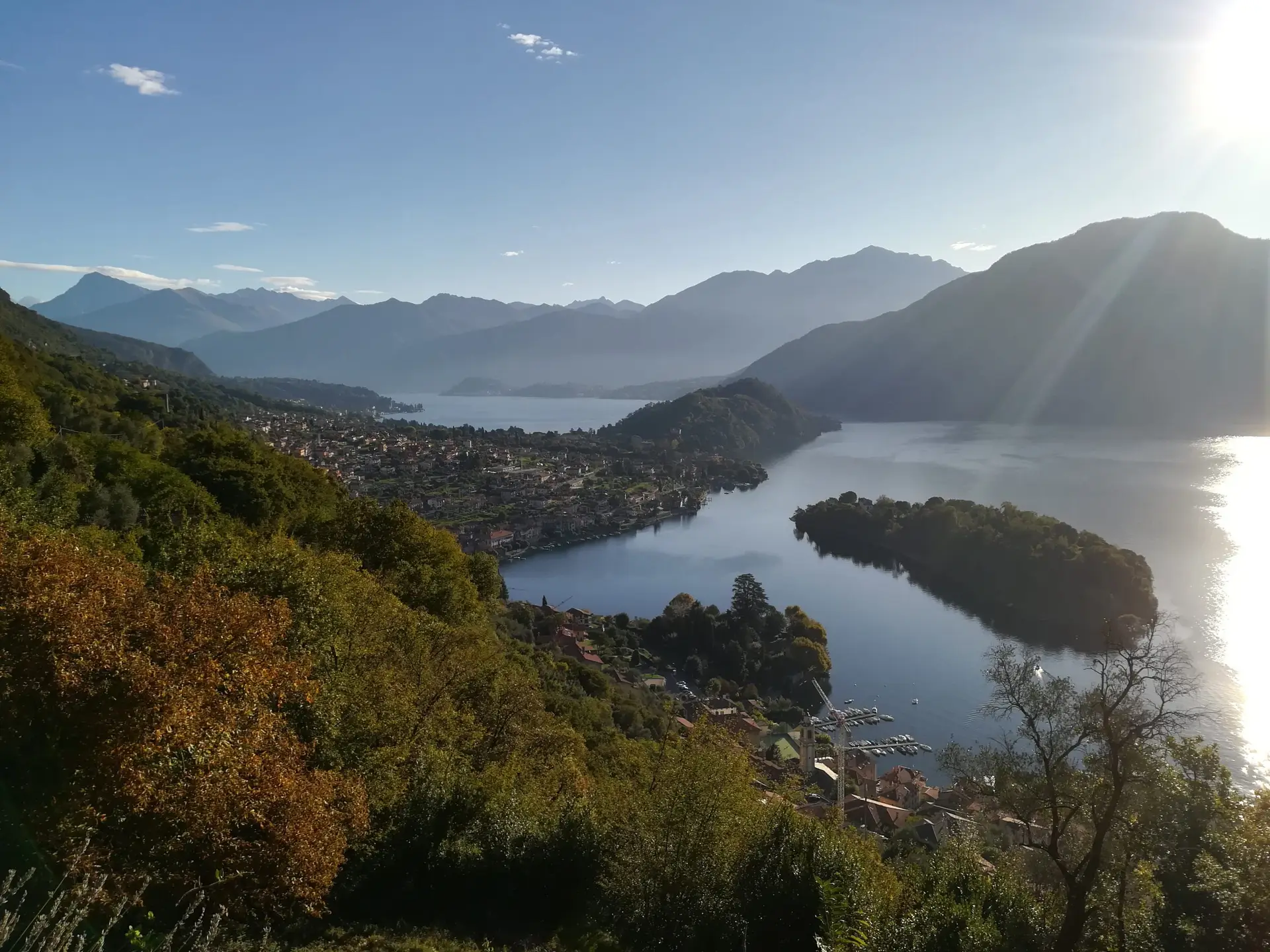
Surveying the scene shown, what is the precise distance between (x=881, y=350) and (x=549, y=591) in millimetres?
116406

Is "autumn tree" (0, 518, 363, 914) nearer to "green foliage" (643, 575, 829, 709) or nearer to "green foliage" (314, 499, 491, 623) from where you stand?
"green foliage" (314, 499, 491, 623)

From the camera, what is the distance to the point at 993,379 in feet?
370

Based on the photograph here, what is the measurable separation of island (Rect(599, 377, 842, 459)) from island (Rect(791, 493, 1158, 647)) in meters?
36.8

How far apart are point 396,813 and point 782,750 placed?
48.2ft

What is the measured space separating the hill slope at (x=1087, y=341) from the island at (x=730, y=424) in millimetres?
26860

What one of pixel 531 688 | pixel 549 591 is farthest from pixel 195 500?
pixel 549 591

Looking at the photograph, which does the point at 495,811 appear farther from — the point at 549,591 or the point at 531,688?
the point at 549,591

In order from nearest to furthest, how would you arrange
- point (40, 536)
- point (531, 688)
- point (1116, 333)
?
point (40, 536) < point (531, 688) < point (1116, 333)

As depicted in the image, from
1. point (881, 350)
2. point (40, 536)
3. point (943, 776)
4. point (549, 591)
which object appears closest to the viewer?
point (40, 536)

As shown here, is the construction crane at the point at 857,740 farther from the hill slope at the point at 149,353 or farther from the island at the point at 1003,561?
the hill slope at the point at 149,353

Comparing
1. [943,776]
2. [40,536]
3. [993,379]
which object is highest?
[993,379]

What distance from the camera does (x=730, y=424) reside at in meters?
85.9

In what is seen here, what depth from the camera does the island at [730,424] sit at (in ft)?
270

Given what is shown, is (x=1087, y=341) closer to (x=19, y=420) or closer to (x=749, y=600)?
(x=749, y=600)
